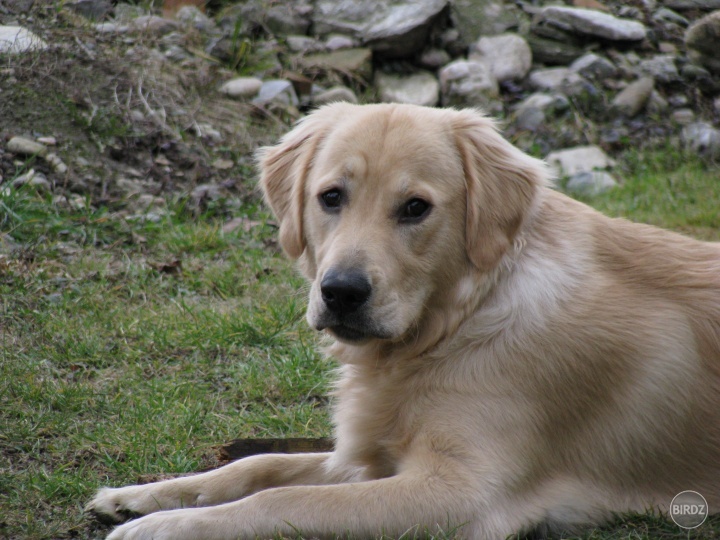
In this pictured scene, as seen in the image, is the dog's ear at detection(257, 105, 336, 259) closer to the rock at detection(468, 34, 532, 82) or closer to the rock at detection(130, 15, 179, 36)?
the rock at detection(130, 15, 179, 36)

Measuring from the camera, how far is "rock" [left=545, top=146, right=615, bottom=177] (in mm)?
8172

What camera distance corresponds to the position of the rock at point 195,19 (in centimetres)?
895

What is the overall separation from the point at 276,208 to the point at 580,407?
1650 millimetres

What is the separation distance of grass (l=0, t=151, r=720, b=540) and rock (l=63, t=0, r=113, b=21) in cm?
289

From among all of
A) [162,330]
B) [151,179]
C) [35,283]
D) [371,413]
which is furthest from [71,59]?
[371,413]

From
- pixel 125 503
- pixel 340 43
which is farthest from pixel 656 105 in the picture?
pixel 125 503

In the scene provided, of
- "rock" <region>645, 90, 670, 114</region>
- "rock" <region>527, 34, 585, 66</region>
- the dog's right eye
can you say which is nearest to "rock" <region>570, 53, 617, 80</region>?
"rock" <region>527, 34, 585, 66</region>

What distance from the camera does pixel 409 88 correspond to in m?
9.08

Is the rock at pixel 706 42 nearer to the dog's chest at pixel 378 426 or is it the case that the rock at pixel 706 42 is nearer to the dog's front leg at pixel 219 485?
the dog's chest at pixel 378 426

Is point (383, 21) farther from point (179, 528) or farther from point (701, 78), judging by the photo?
point (179, 528)

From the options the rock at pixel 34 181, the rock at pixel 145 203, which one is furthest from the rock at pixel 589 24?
the rock at pixel 34 181

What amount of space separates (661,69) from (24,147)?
23.1ft

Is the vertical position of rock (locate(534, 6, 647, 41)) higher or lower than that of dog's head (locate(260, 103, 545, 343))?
lower

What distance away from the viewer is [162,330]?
16.0 feet
